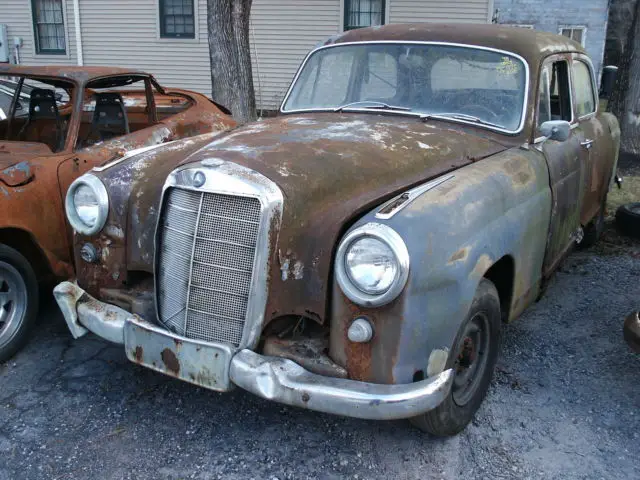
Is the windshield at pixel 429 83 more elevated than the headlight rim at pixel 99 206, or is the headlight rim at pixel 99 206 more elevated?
the windshield at pixel 429 83

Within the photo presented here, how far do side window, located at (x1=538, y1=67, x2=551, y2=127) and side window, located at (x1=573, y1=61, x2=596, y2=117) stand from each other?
627 millimetres

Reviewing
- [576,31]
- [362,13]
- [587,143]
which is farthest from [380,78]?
[576,31]

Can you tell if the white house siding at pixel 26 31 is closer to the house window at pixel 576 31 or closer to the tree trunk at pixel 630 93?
the tree trunk at pixel 630 93

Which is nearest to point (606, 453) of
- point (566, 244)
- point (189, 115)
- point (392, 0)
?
point (566, 244)

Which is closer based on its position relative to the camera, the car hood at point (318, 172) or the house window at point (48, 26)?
the car hood at point (318, 172)

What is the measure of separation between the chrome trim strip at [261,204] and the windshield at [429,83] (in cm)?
158

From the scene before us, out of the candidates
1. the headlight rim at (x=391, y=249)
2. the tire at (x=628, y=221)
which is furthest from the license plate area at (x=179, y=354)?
the tire at (x=628, y=221)

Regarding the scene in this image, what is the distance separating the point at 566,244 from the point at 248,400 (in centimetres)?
247

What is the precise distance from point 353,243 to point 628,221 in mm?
4749

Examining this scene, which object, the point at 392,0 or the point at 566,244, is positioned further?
the point at 392,0

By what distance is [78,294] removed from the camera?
3.26 m

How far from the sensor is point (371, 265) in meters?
2.48

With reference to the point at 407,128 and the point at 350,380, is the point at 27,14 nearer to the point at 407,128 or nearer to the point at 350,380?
the point at 407,128

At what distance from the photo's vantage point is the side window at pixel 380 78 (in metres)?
4.15
